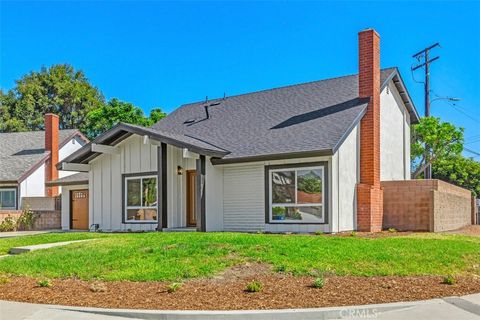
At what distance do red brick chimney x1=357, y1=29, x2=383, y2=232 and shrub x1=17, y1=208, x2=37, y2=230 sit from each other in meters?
17.4

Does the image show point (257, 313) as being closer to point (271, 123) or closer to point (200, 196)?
point (200, 196)

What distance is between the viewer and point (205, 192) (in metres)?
17.4

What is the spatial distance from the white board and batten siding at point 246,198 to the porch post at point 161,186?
217 cm

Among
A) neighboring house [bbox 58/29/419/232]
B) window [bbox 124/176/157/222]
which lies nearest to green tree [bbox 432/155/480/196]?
neighboring house [bbox 58/29/419/232]

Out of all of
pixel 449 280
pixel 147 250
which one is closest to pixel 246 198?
pixel 147 250

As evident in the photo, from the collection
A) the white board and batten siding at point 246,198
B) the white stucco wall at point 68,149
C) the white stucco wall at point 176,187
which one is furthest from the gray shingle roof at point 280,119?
the white stucco wall at point 68,149

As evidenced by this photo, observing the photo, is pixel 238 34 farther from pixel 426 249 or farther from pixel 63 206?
pixel 426 249

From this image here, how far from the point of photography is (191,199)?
18781 mm

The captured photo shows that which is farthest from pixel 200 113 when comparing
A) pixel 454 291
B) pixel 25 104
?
pixel 25 104

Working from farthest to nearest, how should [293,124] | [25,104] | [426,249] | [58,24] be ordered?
[25,104] < [58,24] < [293,124] < [426,249]

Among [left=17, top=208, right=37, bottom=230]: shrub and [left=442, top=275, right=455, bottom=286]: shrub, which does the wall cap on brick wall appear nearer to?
[left=442, top=275, right=455, bottom=286]: shrub

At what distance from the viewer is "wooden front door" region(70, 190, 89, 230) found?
23406 millimetres

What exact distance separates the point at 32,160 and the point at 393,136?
21.3 m

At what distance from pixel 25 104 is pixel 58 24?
103 ft
